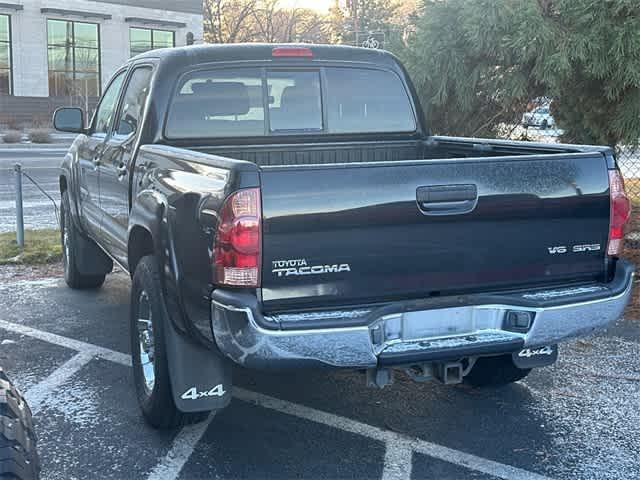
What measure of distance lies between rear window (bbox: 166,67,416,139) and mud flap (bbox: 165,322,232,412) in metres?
1.54

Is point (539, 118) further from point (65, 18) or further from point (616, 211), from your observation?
point (65, 18)

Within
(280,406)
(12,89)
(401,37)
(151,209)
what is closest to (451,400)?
(280,406)

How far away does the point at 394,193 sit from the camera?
11.4ft

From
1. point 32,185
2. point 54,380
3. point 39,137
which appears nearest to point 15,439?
point 54,380

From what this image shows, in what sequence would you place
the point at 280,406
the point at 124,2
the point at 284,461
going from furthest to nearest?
the point at 124,2, the point at 280,406, the point at 284,461

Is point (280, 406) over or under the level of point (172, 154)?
under

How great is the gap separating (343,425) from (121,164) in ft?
7.03

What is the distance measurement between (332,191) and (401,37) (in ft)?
19.7

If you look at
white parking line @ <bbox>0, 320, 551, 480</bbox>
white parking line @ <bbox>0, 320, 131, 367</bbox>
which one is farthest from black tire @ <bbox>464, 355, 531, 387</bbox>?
white parking line @ <bbox>0, 320, 131, 367</bbox>

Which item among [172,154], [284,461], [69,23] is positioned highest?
[69,23]

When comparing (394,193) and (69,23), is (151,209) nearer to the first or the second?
(394,193)

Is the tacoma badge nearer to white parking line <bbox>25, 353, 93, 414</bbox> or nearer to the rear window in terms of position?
the rear window

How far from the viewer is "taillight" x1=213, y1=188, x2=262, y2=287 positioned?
3299 millimetres

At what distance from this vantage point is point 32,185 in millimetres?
16156
